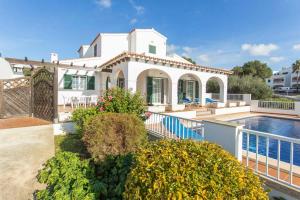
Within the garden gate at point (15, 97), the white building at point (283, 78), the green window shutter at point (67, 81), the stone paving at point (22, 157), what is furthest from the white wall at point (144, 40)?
Result: the white building at point (283, 78)

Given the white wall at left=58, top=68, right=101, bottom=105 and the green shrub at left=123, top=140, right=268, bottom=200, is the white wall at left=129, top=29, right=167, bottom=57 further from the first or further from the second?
the green shrub at left=123, top=140, right=268, bottom=200

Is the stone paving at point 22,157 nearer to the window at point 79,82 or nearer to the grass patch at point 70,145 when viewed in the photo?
the grass patch at point 70,145

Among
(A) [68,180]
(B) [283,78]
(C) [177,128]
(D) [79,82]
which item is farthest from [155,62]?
(B) [283,78]

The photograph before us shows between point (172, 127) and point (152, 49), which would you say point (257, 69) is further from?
point (172, 127)

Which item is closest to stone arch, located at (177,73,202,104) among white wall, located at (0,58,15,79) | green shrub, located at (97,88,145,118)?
green shrub, located at (97,88,145,118)

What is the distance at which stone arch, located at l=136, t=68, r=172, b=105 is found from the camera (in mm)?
16516

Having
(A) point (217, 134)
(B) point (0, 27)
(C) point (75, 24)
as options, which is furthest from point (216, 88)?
(B) point (0, 27)

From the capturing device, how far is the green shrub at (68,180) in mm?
3466

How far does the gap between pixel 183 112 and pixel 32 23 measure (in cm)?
1443

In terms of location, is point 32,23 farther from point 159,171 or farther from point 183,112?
point 159,171

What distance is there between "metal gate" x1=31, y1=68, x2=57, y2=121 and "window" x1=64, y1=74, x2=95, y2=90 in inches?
167

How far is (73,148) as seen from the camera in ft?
20.4

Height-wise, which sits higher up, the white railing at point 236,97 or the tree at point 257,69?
the tree at point 257,69

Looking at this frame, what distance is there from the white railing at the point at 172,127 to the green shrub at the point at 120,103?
0.95 m
